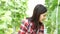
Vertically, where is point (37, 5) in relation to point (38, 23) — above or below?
above

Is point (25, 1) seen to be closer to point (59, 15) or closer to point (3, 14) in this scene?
point (3, 14)

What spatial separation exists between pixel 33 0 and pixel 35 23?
0.19 metres

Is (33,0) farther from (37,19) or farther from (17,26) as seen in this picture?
(17,26)

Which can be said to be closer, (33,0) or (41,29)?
(41,29)

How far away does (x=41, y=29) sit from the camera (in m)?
1.10

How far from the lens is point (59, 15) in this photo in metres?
0.21

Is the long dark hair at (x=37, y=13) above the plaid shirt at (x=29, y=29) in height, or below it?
above

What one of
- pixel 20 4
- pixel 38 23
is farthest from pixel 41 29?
pixel 20 4

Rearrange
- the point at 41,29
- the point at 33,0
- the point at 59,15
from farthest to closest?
the point at 33,0 < the point at 41,29 < the point at 59,15

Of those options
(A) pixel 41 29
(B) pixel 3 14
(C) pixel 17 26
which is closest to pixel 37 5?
(A) pixel 41 29

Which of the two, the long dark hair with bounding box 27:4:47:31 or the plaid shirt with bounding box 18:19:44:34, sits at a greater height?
the long dark hair with bounding box 27:4:47:31

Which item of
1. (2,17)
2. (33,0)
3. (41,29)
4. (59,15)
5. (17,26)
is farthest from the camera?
(17,26)

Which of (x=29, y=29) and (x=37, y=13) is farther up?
(x=37, y=13)

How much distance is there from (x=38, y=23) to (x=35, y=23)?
0.10 feet
